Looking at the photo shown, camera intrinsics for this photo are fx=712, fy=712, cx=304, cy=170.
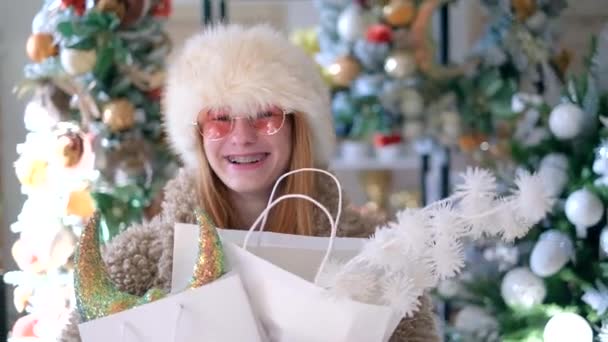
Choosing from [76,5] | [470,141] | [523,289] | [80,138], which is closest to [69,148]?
[80,138]

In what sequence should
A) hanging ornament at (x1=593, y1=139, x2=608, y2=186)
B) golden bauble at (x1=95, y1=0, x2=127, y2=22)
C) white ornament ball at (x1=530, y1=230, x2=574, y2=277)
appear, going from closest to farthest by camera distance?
hanging ornament at (x1=593, y1=139, x2=608, y2=186)
white ornament ball at (x1=530, y1=230, x2=574, y2=277)
golden bauble at (x1=95, y1=0, x2=127, y2=22)

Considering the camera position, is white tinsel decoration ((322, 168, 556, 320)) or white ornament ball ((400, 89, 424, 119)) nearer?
white tinsel decoration ((322, 168, 556, 320))

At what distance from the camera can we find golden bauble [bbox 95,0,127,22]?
161 cm

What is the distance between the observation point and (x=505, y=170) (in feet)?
5.75

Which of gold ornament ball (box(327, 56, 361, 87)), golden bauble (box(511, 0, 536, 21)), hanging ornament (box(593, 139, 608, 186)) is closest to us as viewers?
hanging ornament (box(593, 139, 608, 186))

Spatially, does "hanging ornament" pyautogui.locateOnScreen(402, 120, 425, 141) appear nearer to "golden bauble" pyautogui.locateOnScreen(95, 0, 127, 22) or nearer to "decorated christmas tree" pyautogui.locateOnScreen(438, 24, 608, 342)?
"decorated christmas tree" pyautogui.locateOnScreen(438, 24, 608, 342)

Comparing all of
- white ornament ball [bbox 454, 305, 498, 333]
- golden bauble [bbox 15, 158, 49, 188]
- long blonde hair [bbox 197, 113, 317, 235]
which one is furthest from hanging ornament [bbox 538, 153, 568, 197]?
golden bauble [bbox 15, 158, 49, 188]

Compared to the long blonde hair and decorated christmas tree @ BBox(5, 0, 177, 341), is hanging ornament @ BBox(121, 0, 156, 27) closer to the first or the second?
Result: decorated christmas tree @ BBox(5, 0, 177, 341)

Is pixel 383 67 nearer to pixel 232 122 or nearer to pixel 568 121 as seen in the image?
pixel 568 121

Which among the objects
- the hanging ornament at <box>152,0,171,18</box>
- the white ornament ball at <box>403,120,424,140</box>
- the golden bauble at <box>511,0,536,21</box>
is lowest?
the white ornament ball at <box>403,120,424,140</box>

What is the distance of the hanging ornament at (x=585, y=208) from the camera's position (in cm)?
141

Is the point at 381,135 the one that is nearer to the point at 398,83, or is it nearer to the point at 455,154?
the point at 398,83

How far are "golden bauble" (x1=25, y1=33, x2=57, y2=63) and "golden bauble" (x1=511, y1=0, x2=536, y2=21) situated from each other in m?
1.31

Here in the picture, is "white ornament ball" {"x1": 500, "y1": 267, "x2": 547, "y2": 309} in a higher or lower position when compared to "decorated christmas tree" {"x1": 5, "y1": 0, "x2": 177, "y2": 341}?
lower
